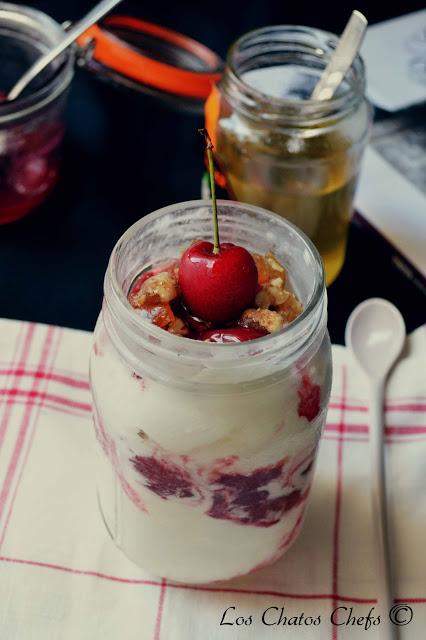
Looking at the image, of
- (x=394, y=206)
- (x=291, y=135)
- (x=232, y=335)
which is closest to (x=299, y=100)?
(x=291, y=135)

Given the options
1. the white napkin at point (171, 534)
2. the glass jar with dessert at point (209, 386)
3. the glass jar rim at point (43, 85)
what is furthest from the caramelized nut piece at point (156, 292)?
the glass jar rim at point (43, 85)

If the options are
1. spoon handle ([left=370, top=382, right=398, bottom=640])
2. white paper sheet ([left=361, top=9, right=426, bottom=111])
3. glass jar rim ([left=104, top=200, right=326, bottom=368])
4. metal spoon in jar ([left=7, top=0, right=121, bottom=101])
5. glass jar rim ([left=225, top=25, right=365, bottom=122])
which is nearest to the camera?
glass jar rim ([left=104, top=200, right=326, bottom=368])

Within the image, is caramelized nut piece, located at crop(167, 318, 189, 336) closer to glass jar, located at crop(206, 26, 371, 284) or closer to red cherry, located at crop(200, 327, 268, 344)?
red cherry, located at crop(200, 327, 268, 344)

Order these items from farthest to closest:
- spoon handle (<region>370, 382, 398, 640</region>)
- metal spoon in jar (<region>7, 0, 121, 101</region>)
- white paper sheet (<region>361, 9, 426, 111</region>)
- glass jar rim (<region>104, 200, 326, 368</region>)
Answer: white paper sheet (<region>361, 9, 426, 111</region>), metal spoon in jar (<region>7, 0, 121, 101</region>), spoon handle (<region>370, 382, 398, 640</region>), glass jar rim (<region>104, 200, 326, 368</region>)

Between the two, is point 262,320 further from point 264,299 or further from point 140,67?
point 140,67

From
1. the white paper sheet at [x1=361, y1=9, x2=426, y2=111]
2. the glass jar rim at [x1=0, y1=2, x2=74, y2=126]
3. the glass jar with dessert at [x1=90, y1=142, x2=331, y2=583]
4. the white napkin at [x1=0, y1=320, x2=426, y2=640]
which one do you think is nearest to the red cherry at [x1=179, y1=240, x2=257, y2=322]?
the glass jar with dessert at [x1=90, y1=142, x2=331, y2=583]

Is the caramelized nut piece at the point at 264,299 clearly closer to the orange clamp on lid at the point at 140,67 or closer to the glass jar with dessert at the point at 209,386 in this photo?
the glass jar with dessert at the point at 209,386
